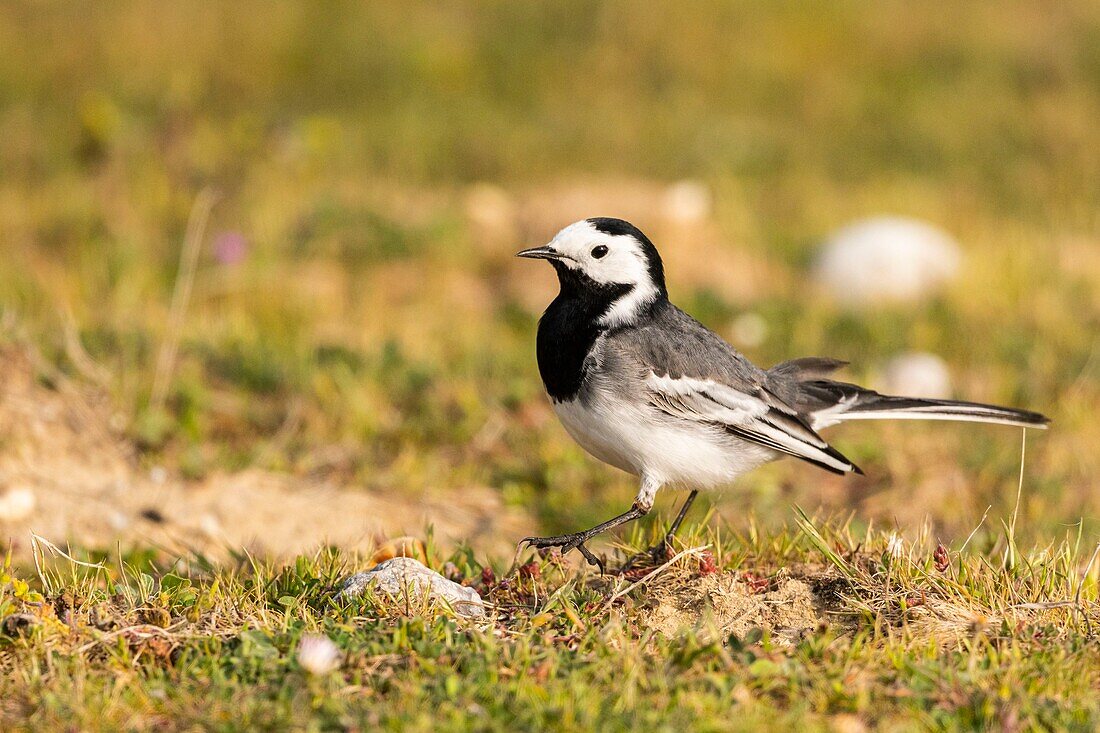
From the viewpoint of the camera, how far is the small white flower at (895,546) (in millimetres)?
3781

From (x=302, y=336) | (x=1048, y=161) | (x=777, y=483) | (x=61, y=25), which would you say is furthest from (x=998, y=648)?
(x=61, y=25)

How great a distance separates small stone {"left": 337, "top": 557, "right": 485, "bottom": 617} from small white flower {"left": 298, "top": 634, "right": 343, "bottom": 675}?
0.38m

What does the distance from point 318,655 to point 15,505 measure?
94.0 inches

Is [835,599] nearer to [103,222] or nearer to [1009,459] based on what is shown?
[1009,459]

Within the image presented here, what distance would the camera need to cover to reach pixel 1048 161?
35.3 feet

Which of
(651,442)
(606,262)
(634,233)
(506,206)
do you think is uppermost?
(634,233)

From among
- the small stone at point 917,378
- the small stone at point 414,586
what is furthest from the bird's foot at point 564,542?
the small stone at point 917,378

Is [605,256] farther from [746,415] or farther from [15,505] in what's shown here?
[15,505]

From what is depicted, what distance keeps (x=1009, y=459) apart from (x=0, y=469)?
4.70m

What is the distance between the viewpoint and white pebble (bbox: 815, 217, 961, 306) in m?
8.05

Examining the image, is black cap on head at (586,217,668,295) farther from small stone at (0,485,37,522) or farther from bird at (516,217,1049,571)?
small stone at (0,485,37,522)

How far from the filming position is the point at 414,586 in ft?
11.8

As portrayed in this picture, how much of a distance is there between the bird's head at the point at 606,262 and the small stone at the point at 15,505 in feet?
7.52

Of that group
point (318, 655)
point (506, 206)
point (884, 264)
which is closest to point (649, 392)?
point (318, 655)
